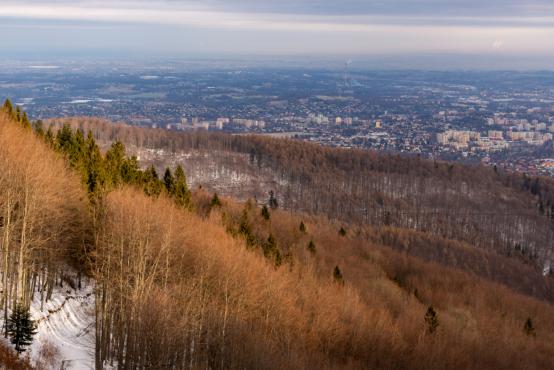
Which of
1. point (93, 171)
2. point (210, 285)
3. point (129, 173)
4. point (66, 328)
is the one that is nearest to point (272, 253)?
point (210, 285)

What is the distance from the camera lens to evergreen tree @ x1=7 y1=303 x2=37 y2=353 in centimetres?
2261

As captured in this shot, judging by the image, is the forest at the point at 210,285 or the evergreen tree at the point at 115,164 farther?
the evergreen tree at the point at 115,164

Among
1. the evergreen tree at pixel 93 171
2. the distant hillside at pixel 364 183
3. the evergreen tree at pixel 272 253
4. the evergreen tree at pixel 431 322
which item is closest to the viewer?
the evergreen tree at pixel 93 171

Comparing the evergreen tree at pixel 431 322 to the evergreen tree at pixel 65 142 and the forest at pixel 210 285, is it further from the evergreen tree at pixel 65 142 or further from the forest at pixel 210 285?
the evergreen tree at pixel 65 142

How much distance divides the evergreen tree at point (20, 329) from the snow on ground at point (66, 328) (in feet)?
1.70

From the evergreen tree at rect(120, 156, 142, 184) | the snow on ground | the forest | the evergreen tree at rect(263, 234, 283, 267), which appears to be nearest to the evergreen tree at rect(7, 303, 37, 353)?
the snow on ground

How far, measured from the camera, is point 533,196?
122750 mm

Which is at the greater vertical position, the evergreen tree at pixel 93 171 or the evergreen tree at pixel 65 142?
the evergreen tree at pixel 65 142

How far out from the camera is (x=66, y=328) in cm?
2781

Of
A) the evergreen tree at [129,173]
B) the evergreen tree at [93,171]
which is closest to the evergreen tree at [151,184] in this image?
the evergreen tree at [129,173]

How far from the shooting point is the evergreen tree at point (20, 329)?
22.6 meters

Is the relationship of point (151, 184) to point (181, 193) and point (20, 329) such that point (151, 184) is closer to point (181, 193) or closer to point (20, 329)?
point (181, 193)

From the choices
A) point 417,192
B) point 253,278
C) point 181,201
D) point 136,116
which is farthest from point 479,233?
point 136,116

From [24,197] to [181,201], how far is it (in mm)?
15041
